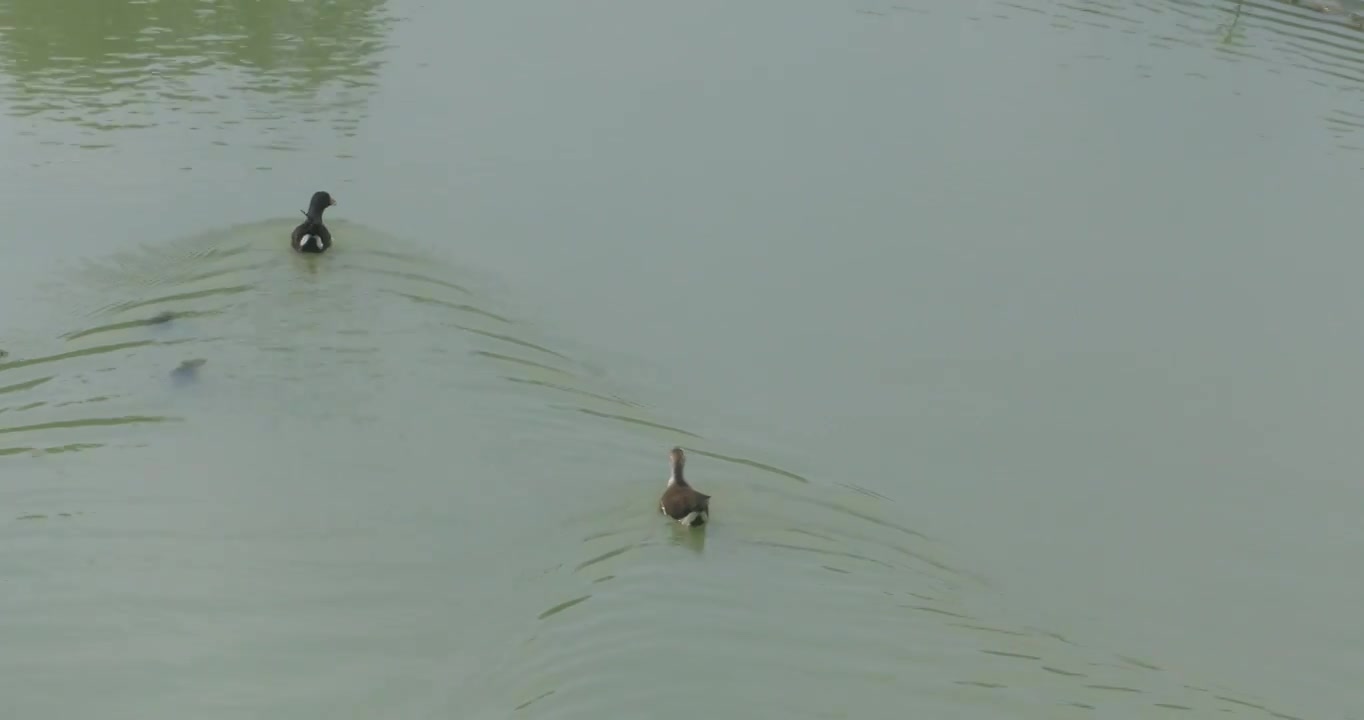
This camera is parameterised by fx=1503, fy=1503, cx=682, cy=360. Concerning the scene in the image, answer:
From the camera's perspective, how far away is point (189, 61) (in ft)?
46.0

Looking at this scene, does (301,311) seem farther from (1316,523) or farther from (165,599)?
(1316,523)

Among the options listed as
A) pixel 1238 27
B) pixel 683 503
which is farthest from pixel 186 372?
pixel 1238 27

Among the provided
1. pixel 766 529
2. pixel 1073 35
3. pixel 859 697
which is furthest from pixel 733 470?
pixel 1073 35

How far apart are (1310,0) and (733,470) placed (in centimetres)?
1463

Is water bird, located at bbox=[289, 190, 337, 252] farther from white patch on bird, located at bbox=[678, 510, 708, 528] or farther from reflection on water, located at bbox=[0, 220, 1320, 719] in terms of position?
white patch on bird, located at bbox=[678, 510, 708, 528]

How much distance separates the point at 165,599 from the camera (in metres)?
7.13

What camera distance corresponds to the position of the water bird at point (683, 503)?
7438 millimetres

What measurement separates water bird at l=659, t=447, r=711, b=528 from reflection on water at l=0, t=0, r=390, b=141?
6.05 m

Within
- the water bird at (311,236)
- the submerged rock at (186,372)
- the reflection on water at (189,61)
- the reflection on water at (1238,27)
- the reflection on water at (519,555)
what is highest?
the reflection on water at (1238,27)

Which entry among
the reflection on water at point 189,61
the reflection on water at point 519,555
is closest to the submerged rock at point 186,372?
the reflection on water at point 519,555

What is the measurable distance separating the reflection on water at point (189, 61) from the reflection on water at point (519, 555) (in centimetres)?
350

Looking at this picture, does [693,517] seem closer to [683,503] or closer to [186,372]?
[683,503]

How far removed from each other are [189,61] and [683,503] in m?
8.74

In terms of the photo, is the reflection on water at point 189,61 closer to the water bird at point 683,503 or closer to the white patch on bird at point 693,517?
the water bird at point 683,503
